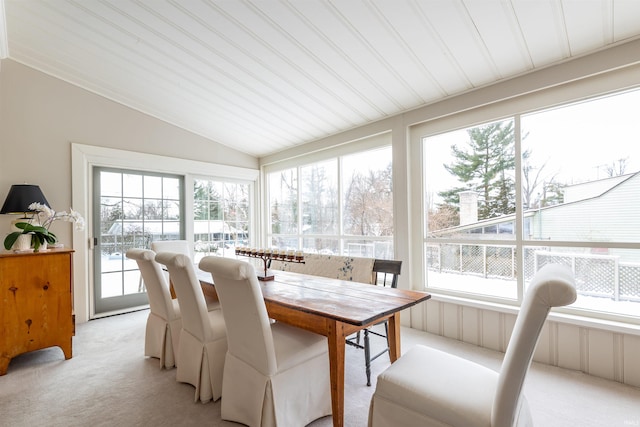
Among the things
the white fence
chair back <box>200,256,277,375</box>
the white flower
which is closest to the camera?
chair back <box>200,256,277,375</box>

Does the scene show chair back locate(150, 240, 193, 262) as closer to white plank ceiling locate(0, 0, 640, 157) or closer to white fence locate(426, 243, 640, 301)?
white plank ceiling locate(0, 0, 640, 157)

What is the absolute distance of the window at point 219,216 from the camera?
472 cm

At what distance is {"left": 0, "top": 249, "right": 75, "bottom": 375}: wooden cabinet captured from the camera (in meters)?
2.42

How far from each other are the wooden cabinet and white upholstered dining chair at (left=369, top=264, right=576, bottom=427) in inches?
111

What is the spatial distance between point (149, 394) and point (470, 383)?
2082 millimetres

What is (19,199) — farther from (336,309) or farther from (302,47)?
(336,309)

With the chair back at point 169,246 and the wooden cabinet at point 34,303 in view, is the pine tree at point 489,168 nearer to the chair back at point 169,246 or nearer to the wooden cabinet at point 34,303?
the chair back at point 169,246

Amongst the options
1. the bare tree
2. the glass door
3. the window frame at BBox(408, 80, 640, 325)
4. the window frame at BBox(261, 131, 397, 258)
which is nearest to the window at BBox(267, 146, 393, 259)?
the window frame at BBox(261, 131, 397, 258)

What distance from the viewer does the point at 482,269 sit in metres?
2.95

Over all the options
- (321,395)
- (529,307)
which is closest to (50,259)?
(321,395)

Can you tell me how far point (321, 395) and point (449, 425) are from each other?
0.87m

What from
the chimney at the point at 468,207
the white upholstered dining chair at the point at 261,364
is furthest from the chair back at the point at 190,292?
the chimney at the point at 468,207

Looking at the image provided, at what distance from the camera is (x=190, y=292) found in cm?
200

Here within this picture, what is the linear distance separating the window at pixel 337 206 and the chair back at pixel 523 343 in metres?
2.52
